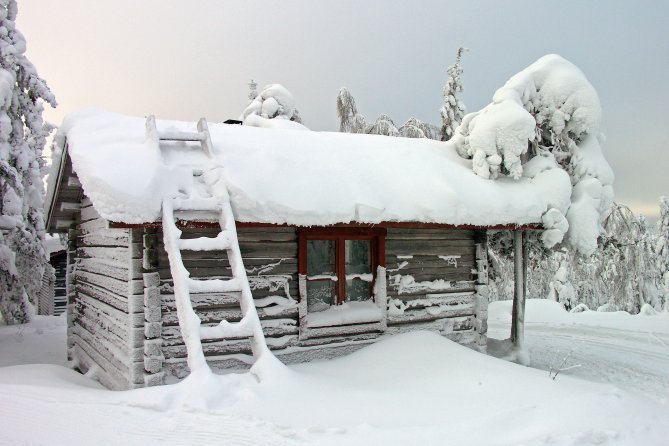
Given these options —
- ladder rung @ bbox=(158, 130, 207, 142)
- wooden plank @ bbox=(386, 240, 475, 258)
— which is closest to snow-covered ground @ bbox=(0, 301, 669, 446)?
wooden plank @ bbox=(386, 240, 475, 258)

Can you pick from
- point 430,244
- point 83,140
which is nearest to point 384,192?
Answer: point 430,244

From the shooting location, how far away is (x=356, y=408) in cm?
491

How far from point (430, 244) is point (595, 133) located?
4577 mm

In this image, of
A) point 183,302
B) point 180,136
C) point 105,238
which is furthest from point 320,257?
point 105,238

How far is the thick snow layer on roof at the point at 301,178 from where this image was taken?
19.9ft

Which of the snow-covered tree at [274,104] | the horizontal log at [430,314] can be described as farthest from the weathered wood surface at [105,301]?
the snow-covered tree at [274,104]

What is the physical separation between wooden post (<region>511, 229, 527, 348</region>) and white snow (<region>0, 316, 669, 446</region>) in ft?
11.1

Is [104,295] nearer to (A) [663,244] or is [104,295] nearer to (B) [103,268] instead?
(B) [103,268]

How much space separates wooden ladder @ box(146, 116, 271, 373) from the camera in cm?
501

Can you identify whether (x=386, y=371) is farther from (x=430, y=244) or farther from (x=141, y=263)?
(x=141, y=263)

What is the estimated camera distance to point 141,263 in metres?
6.30

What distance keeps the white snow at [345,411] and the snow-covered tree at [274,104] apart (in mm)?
16750

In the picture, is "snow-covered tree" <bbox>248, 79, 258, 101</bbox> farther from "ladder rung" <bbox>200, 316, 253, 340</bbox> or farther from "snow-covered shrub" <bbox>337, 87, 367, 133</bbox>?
"ladder rung" <bbox>200, 316, 253, 340</bbox>

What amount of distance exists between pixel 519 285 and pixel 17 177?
13.2 m
